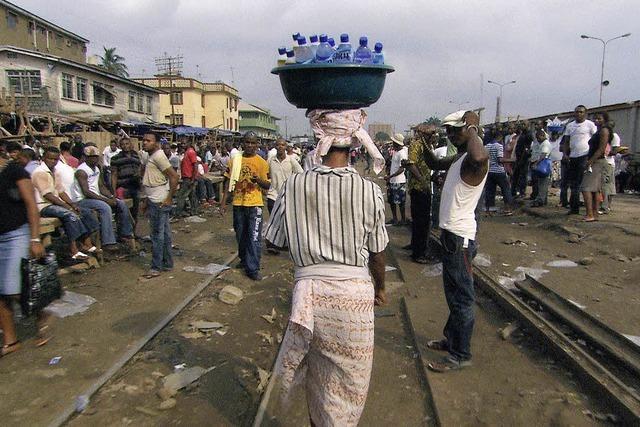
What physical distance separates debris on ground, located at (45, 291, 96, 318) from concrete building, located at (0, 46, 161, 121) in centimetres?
1813

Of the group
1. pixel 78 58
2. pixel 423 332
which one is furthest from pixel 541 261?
pixel 78 58

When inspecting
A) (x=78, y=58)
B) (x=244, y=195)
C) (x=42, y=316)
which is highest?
(x=78, y=58)

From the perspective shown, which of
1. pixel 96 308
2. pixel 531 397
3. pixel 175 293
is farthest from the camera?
pixel 175 293

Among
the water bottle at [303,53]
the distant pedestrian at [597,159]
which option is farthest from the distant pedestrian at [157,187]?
the distant pedestrian at [597,159]

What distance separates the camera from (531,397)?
365 cm

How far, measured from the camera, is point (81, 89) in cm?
2870

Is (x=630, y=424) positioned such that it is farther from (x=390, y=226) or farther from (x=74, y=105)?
(x=74, y=105)

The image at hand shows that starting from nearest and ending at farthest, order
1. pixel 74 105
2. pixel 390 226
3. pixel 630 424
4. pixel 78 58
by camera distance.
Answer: pixel 630 424 → pixel 390 226 → pixel 74 105 → pixel 78 58

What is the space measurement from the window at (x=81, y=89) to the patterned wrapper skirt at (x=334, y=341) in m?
30.5

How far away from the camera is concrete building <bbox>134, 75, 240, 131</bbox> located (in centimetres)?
5662

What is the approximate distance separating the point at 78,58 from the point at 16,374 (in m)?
46.7

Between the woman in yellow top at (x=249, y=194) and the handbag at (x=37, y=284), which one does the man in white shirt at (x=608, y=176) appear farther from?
the handbag at (x=37, y=284)

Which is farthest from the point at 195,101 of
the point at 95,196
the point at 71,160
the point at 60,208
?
the point at 60,208

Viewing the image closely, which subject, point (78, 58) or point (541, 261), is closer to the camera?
point (541, 261)
